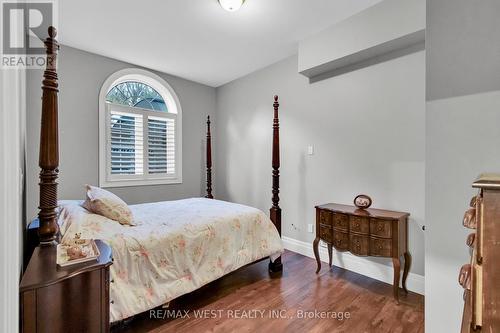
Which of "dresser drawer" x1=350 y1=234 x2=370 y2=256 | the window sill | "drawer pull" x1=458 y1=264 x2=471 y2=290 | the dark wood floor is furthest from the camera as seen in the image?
the window sill

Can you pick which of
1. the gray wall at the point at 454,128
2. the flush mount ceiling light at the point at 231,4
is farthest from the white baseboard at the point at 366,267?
the flush mount ceiling light at the point at 231,4

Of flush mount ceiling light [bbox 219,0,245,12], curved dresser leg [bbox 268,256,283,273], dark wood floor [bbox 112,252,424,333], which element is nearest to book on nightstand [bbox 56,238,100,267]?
dark wood floor [bbox 112,252,424,333]

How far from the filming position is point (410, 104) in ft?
7.79

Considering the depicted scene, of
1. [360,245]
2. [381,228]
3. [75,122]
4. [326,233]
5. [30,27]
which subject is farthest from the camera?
[75,122]

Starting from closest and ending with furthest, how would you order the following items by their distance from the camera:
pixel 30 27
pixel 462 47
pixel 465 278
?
1. pixel 465 278
2. pixel 462 47
3. pixel 30 27

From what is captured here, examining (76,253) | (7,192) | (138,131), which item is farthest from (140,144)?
(7,192)

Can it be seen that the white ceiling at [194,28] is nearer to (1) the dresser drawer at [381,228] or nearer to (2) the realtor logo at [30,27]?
(2) the realtor logo at [30,27]

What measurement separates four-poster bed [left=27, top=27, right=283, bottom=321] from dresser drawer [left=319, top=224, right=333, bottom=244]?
1.53ft

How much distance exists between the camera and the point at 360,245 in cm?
235

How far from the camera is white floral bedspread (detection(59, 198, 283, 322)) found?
5.71 ft

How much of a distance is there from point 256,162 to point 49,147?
2828 mm

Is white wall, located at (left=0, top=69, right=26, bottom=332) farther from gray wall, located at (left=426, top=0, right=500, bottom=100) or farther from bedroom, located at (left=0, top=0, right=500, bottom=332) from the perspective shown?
gray wall, located at (left=426, top=0, right=500, bottom=100)

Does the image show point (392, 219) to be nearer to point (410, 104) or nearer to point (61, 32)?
point (410, 104)

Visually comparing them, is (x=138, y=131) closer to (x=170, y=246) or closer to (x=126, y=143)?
(x=126, y=143)
